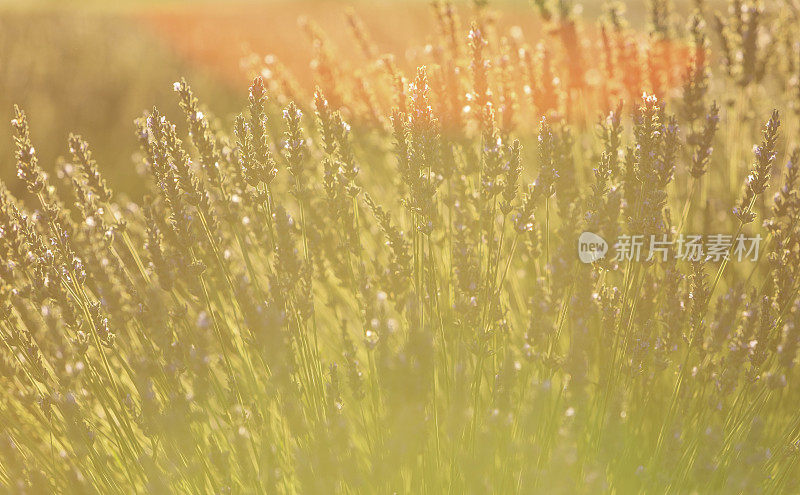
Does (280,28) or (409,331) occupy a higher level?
(280,28)

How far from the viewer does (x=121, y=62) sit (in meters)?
9.35

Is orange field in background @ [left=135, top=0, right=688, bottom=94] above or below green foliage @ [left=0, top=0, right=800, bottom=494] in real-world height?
above

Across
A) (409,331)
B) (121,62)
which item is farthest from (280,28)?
(409,331)

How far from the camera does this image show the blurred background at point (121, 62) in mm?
7613

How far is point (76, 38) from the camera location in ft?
33.2

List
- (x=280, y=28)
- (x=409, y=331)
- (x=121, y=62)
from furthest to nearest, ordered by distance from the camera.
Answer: (x=280, y=28) → (x=121, y=62) → (x=409, y=331)

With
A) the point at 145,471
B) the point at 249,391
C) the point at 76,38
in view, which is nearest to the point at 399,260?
the point at 249,391

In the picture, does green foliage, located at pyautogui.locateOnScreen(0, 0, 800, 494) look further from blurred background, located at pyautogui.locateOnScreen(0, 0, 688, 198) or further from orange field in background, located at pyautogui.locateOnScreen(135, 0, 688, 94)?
blurred background, located at pyautogui.locateOnScreen(0, 0, 688, 198)

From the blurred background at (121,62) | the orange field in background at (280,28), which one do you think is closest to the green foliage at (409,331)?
the orange field in background at (280,28)

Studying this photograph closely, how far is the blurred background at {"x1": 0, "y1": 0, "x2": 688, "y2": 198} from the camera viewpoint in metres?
7.61

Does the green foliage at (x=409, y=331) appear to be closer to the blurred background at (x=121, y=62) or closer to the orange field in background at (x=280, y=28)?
the orange field in background at (x=280, y=28)

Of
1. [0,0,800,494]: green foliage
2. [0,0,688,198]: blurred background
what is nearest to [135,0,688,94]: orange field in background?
[0,0,688,198]: blurred background

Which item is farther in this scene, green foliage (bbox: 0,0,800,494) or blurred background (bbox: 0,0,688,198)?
blurred background (bbox: 0,0,688,198)

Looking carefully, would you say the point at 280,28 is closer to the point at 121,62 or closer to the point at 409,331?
the point at 121,62
